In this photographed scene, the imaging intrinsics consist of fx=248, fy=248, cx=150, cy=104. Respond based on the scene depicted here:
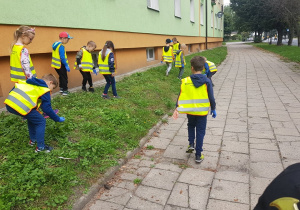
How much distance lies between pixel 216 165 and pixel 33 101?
2.56 meters

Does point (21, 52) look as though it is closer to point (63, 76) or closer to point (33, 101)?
point (33, 101)

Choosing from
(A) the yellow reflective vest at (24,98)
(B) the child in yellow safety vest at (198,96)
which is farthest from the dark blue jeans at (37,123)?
(B) the child in yellow safety vest at (198,96)

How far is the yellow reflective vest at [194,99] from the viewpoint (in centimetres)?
337

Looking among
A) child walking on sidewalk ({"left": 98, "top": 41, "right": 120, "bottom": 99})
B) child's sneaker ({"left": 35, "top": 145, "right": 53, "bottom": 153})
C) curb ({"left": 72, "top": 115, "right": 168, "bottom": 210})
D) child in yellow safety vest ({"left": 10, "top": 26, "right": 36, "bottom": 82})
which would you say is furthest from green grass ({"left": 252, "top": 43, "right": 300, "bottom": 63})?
child's sneaker ({"left": 35, "top": 145, "right": 53, "bottom": 153})

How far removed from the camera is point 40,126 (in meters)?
3.25

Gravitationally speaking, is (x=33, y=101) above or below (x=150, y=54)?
below

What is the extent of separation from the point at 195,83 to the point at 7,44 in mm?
3935

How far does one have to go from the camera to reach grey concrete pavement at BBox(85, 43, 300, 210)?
8.98 ft

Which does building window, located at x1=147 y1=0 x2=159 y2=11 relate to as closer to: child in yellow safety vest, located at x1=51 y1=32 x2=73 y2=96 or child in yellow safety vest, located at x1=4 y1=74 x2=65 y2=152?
child in yellow safety vest, located at x1=51 y1=32 x2=73 y2=96

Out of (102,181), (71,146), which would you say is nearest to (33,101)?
(71,146)

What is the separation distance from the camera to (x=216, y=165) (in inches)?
136

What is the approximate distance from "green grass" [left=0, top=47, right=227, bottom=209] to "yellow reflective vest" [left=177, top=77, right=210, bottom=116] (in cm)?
112

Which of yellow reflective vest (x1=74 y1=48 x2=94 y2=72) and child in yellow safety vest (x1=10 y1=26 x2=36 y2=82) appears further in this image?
yellow reflective vest (x1=74 y1=48 x2=94 y2=72)

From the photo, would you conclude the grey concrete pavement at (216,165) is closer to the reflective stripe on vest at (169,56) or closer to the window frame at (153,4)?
the reflective stripe on vest at (169,56)
